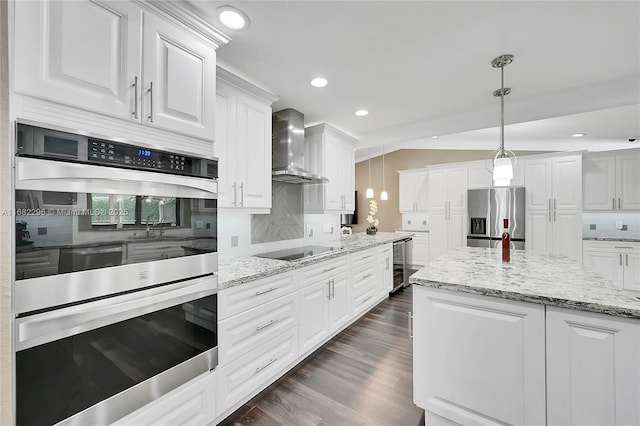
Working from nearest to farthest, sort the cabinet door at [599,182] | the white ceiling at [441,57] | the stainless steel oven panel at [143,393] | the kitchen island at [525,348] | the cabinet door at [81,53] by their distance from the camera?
the cabinet door at [81,53] → the stainless steel oven panel at [143,393] → the kitchen island at [525,348] → the white ceiling at [441,57] → the cabinet door at [599,182]

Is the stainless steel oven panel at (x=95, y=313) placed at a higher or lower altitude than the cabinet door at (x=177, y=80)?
lower

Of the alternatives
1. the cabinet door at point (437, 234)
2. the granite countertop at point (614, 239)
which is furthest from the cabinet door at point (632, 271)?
the cabinet door at point (437, 234)

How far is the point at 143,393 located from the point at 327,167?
2631 millimetres

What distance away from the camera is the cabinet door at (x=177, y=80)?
1.22 m

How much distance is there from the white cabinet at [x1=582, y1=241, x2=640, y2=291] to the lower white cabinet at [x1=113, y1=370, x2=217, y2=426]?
19.1 ft

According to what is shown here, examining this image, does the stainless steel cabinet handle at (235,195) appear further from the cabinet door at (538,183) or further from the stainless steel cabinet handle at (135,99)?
the cabinet door at (538,183)

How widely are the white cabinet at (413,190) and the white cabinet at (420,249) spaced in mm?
645

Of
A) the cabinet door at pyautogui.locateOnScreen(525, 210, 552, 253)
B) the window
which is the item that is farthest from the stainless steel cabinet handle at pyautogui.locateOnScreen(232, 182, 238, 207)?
the cabinet door at pyautogui.locateOnScreen(525, 210, 552, 253)

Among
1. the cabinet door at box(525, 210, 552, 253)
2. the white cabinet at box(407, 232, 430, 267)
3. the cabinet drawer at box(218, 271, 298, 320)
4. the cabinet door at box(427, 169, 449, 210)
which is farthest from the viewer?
the white cabinet at box(407, 232, 430, 267)

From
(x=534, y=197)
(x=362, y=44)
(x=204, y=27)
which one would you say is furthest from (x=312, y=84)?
(x=534, y=197)

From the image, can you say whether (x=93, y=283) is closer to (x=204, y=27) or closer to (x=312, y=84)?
(x=204, y=27)

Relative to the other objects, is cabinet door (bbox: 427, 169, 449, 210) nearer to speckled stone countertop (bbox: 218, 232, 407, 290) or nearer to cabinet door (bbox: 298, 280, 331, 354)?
speckled stone countertop (bbox: 218, 232, 407, 290)

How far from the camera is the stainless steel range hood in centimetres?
269

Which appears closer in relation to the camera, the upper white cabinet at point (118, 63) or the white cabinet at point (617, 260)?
the upper white cabinet at point (118, 63)
